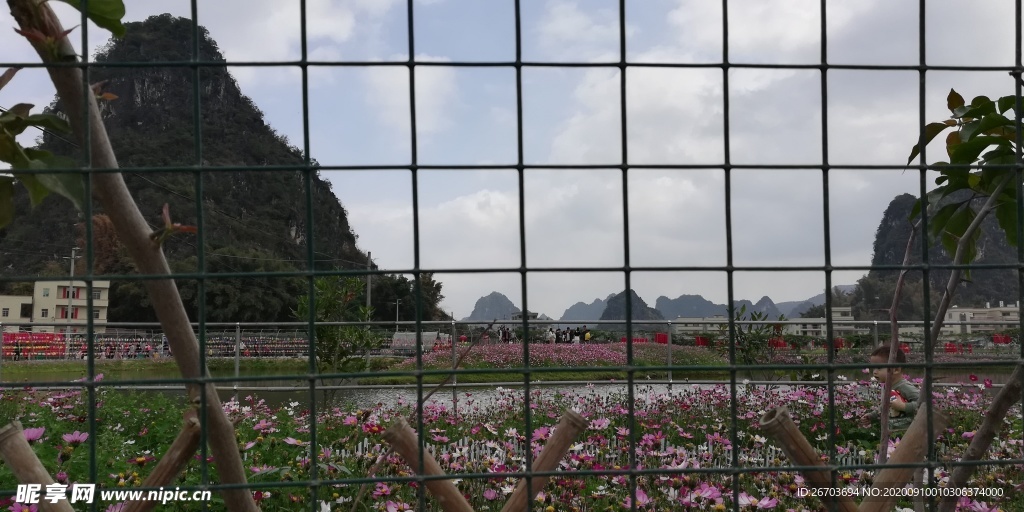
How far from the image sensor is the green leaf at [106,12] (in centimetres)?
117

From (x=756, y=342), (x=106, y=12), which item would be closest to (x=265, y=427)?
(x=106, y=12)

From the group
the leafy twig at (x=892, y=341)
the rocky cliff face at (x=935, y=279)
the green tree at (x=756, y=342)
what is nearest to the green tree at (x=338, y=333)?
the green tree at (x=756, y=342)

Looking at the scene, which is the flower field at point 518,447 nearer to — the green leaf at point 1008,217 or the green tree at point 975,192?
the green tree at point 975,192

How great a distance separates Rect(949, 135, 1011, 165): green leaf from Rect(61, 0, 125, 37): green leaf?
1511 millimetres

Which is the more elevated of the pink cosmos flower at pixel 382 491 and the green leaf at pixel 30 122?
the green leaf at pixel 30 122

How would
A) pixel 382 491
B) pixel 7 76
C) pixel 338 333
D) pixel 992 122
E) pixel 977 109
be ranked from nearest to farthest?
pixel 7 76 < pixel 992 122 < pixel 977 109 < pixel 382 491 < pixel 338 333

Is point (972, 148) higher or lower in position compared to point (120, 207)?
higher

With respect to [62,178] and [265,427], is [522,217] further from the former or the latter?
[265,427]

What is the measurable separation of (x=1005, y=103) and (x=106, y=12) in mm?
1614

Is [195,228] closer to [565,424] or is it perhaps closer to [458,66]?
[458,66]

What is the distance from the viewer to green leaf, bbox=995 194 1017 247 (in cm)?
155

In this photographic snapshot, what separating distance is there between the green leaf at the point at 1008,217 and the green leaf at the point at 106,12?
167 cm

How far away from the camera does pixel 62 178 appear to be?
1.14m

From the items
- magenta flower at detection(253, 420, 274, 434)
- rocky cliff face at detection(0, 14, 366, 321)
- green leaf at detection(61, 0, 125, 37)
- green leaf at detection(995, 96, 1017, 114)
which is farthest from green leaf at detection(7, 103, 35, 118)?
rocky cliff face at detection(0, 14, 366, 321)
